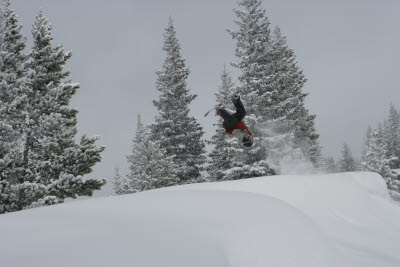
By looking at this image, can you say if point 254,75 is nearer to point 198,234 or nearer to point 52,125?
point 52,125

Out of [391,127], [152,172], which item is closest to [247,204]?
[152,172]

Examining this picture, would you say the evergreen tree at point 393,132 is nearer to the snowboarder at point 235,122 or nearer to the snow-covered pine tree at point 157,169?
the snow-covered pine tree at point 157,169

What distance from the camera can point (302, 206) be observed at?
652cm

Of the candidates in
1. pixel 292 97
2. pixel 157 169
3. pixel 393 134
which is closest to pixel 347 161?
pixel 393 134

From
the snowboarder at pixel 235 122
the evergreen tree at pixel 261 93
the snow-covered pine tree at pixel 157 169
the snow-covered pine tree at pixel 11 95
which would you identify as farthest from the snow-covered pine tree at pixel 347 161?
the snow-covered pine tree at pixel 11 95

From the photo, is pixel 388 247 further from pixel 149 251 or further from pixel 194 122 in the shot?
pixel 194 122

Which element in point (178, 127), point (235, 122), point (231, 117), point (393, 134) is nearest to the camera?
point (231, 117)

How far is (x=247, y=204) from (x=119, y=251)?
110 inches

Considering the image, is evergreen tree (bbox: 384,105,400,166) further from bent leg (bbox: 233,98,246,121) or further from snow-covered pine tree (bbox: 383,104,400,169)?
bent leg (bbox: 233,98,246,121)

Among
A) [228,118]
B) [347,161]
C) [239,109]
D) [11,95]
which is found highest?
[11,95]

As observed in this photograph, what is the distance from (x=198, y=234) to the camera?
10.8 feet

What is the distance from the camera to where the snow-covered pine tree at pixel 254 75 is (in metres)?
18.9

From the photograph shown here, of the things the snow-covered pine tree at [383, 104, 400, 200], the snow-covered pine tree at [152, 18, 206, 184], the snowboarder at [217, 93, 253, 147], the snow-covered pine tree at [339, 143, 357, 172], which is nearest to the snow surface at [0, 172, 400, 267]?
the snowboarder at [217, 93, 253, 147]

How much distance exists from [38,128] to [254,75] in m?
14.1
